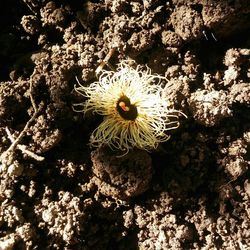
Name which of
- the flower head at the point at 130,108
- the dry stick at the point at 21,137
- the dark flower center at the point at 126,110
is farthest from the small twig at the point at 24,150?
the dark flower center at the point at 126,110

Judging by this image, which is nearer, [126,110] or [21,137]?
[21,137]

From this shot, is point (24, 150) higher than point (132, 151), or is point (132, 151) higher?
point (24, 150)

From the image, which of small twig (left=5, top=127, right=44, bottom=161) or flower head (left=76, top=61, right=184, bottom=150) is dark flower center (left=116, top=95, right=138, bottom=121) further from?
small twig (left=5, top=127, right=44, bottom=161)

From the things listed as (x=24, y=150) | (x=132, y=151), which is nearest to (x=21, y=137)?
(x=24, y=150)

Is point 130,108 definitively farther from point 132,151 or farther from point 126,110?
point 132,151

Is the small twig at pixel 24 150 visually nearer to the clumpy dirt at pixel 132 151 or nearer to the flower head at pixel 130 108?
the clumpy dirt at pixel 132 151
